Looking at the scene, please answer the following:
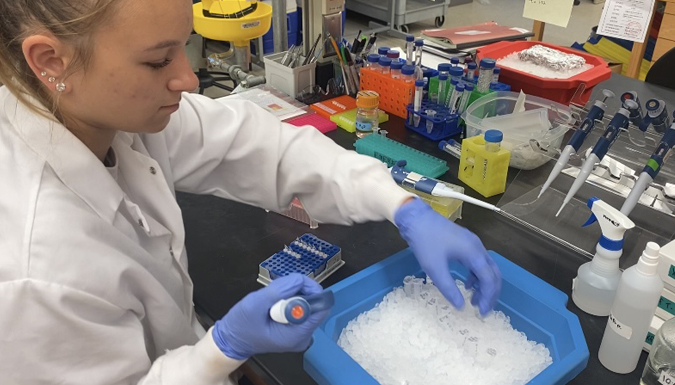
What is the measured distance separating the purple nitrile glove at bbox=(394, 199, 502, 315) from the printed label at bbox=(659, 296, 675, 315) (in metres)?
0.23

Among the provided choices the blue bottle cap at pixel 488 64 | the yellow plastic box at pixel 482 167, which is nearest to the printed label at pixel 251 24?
the blue bottle cap at pixel 488 64

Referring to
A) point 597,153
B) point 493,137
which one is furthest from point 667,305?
point 493,137

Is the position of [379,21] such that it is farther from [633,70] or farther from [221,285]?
[221,285]

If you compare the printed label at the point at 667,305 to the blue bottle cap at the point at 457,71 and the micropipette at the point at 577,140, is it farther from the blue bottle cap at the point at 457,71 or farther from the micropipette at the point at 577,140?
the blue bottle cap at the point at 457,71

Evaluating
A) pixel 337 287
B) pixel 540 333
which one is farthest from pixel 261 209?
pixel 540 333

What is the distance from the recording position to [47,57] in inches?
27.3

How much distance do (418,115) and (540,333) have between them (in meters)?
0.72

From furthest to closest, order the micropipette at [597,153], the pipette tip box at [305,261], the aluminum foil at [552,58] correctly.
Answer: the aluminum foil at [552,58], the micropipette at [597,153], the pipette tip box at [305,261]

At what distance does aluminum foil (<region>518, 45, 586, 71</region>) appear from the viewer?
5.10 feet

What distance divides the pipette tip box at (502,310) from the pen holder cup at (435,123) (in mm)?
530

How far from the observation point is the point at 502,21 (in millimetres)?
5086

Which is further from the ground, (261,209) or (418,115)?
(418,115)

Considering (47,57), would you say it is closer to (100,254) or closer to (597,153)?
(100,254)

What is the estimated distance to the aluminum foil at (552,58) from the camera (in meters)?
1.55
